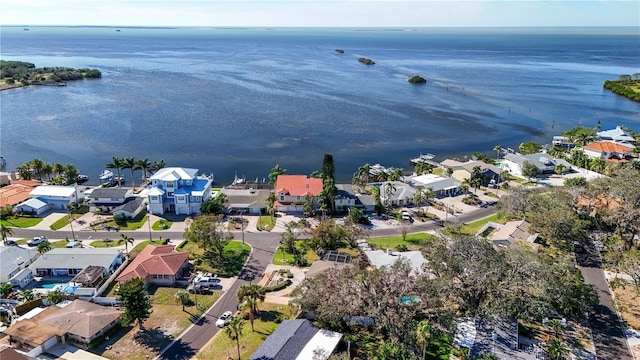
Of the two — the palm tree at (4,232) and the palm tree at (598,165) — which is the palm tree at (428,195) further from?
the palm tree at (4,232)

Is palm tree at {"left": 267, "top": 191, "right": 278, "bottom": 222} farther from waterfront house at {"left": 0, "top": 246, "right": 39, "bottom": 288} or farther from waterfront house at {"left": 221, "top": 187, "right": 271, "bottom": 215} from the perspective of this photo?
waterfront house at {"left": 0, "top": 246, "right": 39, "bottom": 288}

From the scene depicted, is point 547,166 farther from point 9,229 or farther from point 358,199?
point 9,229

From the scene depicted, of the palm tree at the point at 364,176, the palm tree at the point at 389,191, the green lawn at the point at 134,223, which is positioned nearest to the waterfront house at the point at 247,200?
the green lawn at the point at 134,223

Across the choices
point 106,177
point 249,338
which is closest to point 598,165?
point 249,338

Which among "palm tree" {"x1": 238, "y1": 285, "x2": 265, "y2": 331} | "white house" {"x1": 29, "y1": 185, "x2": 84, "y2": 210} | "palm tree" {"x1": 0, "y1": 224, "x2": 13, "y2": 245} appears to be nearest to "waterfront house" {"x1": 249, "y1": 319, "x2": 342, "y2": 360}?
"palm tree" {"x1": 238, "y1": 285, "x2": 265, "y2": 331}

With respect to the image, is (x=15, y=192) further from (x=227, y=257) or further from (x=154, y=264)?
(x=227, y=257)

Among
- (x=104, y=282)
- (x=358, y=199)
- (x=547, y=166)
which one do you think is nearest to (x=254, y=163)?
(x=358, y=199)
